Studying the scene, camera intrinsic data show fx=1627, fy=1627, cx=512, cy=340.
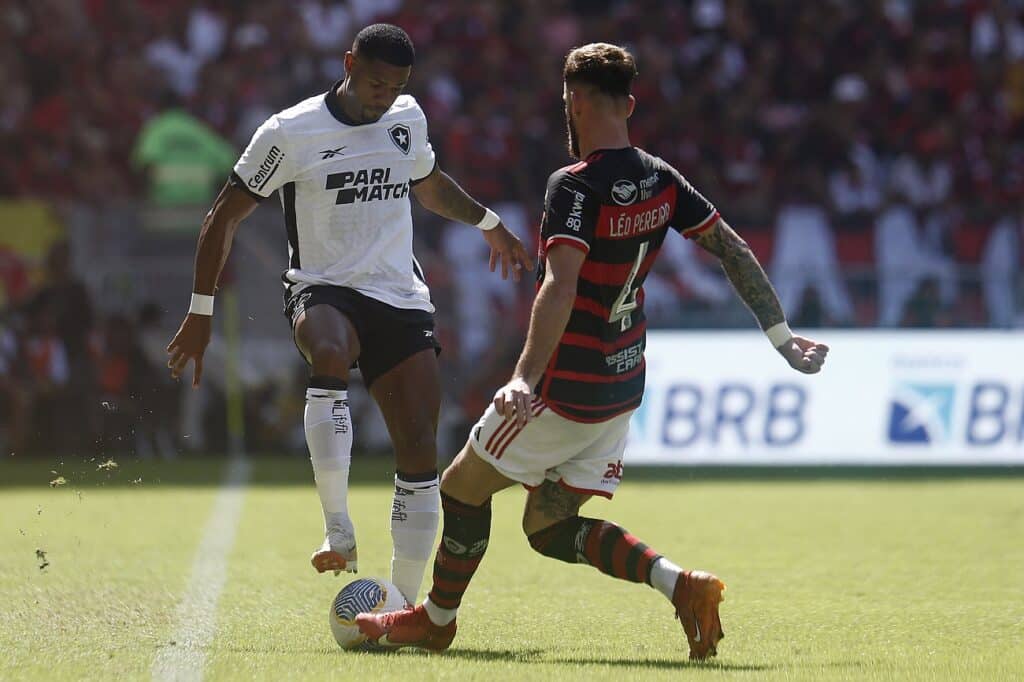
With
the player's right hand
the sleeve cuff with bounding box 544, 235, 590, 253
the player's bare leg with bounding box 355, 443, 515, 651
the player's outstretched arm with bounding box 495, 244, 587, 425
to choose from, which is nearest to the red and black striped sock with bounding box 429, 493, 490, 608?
the player's bare leg with bounding box 355, 443, 515, 651

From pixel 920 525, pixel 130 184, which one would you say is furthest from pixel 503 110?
pixel 920 525

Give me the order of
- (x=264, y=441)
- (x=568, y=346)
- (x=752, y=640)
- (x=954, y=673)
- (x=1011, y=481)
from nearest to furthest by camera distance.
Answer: (x=954, y=673), (x=568, y=346), (x=752, y=640), (x=1011, y=481), (x=264, y=441)

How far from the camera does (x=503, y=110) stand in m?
20.0

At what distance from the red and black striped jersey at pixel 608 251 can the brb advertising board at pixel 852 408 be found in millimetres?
9131

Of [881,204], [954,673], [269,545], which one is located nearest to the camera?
[954,673]

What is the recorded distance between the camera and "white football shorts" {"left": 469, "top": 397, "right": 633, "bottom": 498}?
5.59 m

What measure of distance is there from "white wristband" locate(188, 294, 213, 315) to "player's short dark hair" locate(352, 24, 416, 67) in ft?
3.70

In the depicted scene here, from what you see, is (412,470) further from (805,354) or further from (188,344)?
(805,354)

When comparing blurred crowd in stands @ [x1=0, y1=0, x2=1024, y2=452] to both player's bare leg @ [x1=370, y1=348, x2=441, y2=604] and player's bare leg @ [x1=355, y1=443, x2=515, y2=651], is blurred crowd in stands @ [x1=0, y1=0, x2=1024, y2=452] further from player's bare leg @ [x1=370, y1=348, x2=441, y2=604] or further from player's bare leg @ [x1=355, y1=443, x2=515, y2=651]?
player's bare leg @ [x1=355, y1=443, x2=515, y2=651]

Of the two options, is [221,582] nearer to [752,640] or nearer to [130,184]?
[752,640]

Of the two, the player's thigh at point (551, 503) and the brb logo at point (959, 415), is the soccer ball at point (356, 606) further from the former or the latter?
the brb logo at point (959, 415)

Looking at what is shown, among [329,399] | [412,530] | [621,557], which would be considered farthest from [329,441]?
[621,557]

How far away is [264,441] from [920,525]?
318 inches

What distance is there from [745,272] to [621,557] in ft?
3.65
